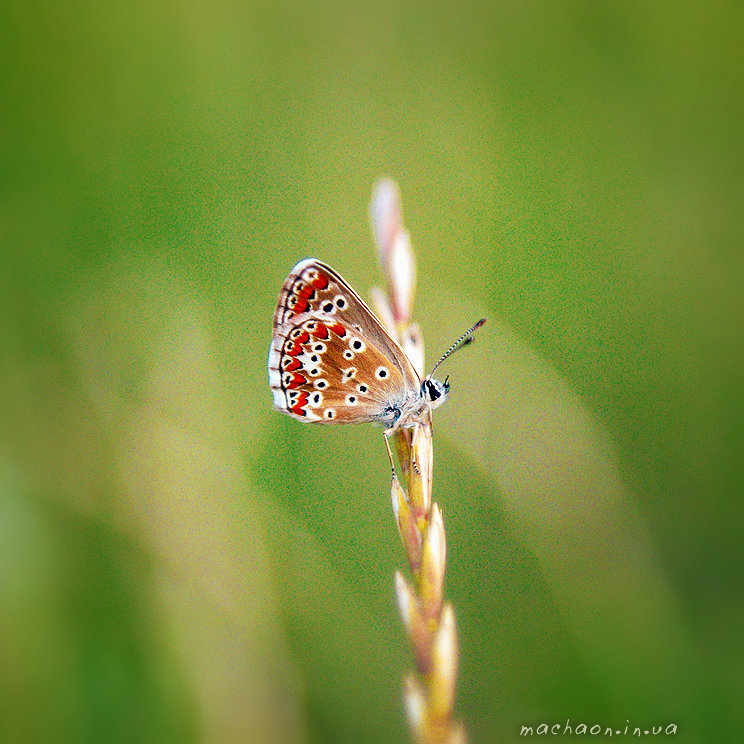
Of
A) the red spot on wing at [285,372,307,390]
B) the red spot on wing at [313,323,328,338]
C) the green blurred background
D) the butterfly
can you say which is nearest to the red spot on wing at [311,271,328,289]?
the butterfly

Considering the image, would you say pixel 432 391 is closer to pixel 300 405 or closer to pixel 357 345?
pixel 357 345

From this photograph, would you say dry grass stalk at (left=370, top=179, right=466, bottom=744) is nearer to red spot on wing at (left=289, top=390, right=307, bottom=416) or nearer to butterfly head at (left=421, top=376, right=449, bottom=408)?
butterfly head at (left=421, top=376, right=449, bottom=408)

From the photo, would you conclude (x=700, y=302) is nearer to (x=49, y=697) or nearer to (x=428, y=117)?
(x=428, y=117)

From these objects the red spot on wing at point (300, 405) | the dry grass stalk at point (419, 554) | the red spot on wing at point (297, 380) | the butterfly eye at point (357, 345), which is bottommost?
the dry grass stalk at point (419, 554)

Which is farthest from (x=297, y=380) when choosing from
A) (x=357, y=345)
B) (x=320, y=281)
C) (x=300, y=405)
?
(x=320, y=281)

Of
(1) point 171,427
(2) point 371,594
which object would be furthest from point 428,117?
(2) point 371,594

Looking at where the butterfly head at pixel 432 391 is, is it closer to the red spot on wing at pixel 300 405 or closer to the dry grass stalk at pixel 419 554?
the dry grass stalk at pixel 419 554

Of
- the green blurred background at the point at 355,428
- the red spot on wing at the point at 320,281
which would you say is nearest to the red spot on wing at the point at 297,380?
the red spot on wing at the point at 320,281
